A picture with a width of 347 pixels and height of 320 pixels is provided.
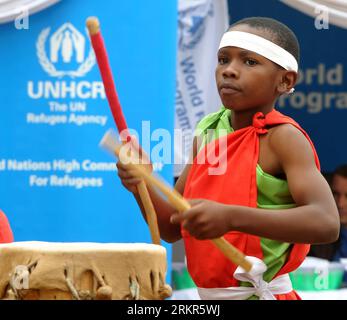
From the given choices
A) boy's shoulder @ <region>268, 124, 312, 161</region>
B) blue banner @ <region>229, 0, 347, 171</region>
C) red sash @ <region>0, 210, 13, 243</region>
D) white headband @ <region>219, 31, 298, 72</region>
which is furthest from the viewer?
blue banner @ <region>229, 0, 347, 171</region>

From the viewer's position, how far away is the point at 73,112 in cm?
498

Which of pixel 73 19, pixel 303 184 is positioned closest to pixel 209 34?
pixel 73 19

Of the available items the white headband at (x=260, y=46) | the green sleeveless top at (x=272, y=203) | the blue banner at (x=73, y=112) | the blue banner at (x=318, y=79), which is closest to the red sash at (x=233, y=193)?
the green sleeveless top at (x=272, y=203)

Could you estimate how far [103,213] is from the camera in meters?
4.97

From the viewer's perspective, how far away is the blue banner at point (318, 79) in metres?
6.16

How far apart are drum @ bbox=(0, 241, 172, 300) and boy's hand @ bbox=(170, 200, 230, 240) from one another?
184 millimetres

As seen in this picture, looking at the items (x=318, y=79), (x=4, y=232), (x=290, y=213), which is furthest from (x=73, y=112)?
(x=290, y=213)

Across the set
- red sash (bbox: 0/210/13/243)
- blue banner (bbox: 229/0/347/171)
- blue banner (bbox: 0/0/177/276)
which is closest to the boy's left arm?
red sash (bbox: 0/210/13/243)

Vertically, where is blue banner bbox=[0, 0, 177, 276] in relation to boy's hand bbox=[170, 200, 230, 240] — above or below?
above

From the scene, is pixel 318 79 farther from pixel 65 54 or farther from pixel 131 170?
pixel 131 170

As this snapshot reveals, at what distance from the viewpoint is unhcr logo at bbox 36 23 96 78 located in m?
4.96

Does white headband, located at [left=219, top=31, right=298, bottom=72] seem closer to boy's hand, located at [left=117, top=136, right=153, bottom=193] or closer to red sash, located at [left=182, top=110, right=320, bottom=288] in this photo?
red sash, located at [left=182, top=110, right=320, bottom=288]

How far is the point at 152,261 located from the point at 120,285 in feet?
0.35

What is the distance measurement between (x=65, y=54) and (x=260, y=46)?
2.17 metres
